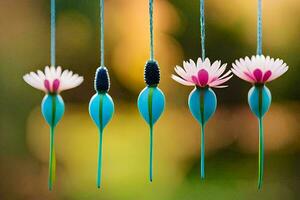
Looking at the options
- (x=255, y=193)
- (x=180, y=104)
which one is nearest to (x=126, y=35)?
(x=180, y=104)

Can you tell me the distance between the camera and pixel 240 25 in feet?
8.48

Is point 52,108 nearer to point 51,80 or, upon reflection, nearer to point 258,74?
point 51,80

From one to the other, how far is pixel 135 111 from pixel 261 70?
2.03 metres

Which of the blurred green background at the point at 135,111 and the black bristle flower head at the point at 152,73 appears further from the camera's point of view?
the blurred green background at the point at 135,111

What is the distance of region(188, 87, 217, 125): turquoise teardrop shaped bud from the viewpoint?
2.10 feet

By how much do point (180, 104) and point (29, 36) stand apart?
0.61 metres

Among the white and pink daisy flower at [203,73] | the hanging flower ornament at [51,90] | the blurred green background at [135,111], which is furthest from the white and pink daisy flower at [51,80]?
the blurred green background at [135,111]

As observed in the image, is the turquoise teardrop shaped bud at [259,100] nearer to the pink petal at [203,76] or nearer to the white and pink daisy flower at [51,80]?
the pink petal at [203,76]

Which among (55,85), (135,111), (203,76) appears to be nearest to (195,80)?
(203,76)

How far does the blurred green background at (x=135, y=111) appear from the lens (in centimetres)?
249

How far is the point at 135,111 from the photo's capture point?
8.74 feet

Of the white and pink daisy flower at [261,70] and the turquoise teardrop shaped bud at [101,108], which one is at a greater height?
the white and pink daisy flower at [261,70]

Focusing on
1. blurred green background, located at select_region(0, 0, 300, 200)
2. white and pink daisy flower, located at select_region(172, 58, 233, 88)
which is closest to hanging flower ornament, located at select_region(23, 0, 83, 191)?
white and pink daisy flower, located at select_region(172, 58, 233, 88)

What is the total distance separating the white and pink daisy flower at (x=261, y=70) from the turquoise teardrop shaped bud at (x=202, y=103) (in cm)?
4
